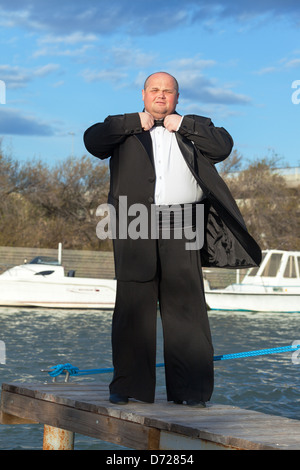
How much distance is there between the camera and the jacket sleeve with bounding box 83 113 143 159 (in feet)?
14.5

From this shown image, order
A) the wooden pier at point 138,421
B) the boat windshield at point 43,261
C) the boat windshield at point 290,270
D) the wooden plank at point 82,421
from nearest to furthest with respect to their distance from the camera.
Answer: the wooden pier at point 138,421
the wooden plank at point 82,421
the boat windshield at point 290,270
the boat windshield at point 43,261

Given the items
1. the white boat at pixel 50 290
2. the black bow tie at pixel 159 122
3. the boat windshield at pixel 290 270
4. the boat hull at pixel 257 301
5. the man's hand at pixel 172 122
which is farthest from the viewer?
the white boat at pixel 50 290

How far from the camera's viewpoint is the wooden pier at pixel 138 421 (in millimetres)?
3793

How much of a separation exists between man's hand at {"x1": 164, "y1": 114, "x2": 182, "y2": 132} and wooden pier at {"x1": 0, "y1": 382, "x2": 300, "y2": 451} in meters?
1.52

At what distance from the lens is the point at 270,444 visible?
141 inches

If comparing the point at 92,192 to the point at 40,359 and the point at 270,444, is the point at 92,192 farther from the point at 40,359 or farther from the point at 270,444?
the point at 270,444

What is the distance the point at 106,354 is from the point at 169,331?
10555mm

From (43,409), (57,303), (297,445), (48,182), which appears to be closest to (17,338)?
(57,303)

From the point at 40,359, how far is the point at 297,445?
1059 cm

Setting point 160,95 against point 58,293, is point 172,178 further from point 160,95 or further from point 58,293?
point 58,293

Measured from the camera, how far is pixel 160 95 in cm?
445

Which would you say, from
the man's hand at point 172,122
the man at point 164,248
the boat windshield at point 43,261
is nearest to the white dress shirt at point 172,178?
the man at point 164,248

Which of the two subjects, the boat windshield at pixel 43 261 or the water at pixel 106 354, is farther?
the boat windshield at pixel 43 261

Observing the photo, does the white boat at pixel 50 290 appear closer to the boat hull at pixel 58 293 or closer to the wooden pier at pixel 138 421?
the boat hull at pixel 58 293
